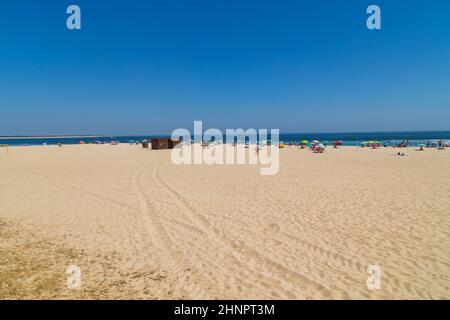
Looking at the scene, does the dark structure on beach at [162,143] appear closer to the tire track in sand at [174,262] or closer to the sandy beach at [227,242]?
the sandy beach at [227,242]

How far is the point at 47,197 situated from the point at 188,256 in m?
8.48

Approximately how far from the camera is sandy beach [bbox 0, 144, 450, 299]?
448 centimetres

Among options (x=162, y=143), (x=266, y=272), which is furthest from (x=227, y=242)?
(x=162, y=143)

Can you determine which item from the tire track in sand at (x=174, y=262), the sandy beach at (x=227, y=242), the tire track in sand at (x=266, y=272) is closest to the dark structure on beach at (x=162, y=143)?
the sandy beach at (x=227, y=242)

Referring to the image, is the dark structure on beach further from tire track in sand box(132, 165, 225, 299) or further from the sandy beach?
tire track in sand box(132, 165, 225, 299)

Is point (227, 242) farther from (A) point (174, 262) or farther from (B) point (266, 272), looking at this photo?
(B) point (266, 272)

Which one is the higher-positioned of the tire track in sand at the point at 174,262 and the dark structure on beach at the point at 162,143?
the dark structure on beach at the point at 162,143

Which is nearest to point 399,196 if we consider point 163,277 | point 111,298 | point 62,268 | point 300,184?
point 300,184

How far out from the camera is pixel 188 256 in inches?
224

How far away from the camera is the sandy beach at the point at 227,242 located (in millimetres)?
4477

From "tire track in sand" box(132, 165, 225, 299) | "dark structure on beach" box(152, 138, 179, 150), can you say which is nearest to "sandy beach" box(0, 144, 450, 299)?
"tire track in sand" box(132, 165, 225, 299)
